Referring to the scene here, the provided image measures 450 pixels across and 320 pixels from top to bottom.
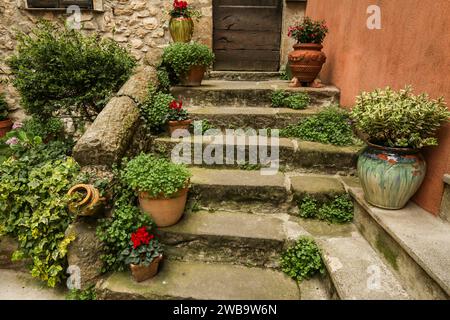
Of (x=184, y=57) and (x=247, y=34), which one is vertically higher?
(x=247, y=34)

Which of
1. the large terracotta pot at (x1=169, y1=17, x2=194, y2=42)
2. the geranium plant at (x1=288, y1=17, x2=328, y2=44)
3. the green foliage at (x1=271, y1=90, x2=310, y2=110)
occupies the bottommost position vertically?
the green foliage at (x1=271, y1=90, x2=310, y2=110)

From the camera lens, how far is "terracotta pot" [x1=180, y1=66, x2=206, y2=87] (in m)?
3.53

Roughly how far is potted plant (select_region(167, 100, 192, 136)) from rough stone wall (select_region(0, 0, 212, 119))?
2300 mm

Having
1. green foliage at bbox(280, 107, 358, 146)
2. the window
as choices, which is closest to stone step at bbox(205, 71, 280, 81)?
green foliage at bbox(280, 107, 358, 146)

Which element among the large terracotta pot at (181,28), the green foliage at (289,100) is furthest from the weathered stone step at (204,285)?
the large terracotta pot at (181,28)

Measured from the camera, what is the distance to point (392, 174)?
192cm

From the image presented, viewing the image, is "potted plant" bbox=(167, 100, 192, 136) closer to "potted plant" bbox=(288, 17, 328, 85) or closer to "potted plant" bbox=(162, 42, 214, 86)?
"potted plant" bbox=(162, 42, 214, 86)

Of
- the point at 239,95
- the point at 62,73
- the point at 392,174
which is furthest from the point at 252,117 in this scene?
the point at 62,73

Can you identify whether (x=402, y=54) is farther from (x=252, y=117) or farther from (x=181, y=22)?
(x=181, y=22)

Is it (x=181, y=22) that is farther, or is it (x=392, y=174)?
(x=181, y=22)

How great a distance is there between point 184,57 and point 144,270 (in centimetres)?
247

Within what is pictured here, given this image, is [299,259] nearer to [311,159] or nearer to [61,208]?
[311,159]

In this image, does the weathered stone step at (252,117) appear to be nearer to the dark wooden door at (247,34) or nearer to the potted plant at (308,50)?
the potted plant at (308,50)
